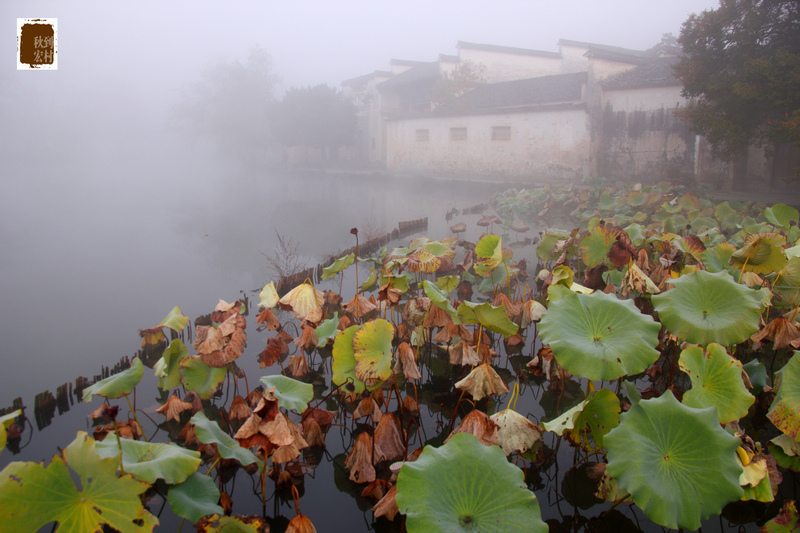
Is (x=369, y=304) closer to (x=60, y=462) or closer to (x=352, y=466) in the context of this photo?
(x=352, y=466)

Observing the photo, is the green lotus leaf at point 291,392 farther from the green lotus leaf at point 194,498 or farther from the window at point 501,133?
the window at point 501,133

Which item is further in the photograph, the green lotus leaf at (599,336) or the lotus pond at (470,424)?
the green lotus leaf at (599,336)

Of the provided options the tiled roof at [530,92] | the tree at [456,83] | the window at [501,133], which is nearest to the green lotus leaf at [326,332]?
the tiled roof at [530,92]

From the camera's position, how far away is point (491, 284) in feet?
14.6

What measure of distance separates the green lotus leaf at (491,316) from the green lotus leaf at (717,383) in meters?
0.77

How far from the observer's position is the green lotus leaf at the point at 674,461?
1.48m

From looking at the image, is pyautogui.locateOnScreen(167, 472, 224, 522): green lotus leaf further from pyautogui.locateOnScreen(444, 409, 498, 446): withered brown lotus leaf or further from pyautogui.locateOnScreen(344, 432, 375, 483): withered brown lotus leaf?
pyautogui.locateOnScreen(444, 409, 498, 446): withered brown lotus leaf

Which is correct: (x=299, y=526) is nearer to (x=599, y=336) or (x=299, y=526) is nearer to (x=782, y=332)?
(x=599, y=336)

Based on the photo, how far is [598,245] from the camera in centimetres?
378

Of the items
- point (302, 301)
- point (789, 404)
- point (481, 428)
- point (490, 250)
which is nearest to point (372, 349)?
point (481, 428)

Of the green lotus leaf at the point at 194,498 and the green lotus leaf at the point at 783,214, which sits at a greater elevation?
the green lotus leaf at the point at 783,214

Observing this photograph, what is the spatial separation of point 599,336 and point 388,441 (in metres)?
1.07

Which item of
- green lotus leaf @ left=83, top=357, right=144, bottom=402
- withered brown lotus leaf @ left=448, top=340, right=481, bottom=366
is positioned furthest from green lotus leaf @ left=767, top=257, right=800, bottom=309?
green lotus leaf @ left=83, top=357, right=144, bottom=402

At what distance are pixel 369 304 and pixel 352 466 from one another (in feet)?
4.46
